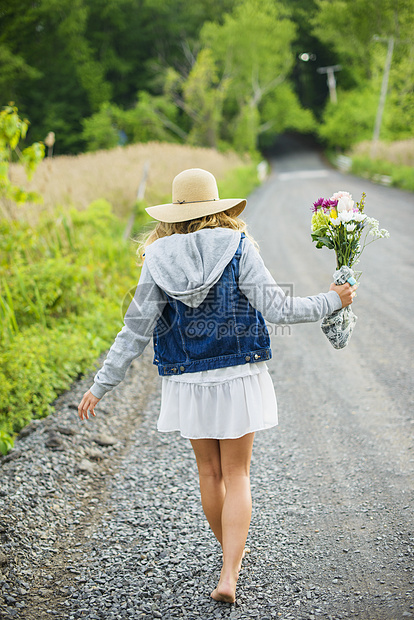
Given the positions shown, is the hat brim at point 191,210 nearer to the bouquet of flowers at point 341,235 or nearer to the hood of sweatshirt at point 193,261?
the hood of sweatshirt at point 193,261

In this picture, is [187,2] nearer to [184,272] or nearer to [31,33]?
[31,33]

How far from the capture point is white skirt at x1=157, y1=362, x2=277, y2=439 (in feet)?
7.14

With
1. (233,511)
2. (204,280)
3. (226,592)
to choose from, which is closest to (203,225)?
(204,280)

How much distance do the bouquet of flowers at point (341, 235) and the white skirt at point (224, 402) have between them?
1.28 ft

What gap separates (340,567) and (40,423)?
246 cm

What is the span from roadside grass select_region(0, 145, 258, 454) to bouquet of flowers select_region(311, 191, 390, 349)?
95 cm

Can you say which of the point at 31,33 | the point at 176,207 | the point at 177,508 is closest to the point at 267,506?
the point at 177,508

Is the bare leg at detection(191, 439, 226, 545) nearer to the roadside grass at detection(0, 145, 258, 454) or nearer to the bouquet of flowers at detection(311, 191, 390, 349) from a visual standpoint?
the bouquet of flowers at detection(311, 191, 390, 349)

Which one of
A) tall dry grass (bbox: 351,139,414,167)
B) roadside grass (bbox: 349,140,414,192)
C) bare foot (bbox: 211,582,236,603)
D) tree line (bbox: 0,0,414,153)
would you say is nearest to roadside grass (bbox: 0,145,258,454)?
bare foot (bbox: 211,582,236,603)

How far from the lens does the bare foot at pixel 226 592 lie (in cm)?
221

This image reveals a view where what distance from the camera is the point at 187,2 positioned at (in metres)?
45.5

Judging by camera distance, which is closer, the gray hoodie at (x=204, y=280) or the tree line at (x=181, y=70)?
the gray hoodie at (x=204, y=280)

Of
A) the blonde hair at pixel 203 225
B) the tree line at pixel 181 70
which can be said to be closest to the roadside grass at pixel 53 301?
the blonde hair at pixel 203 225

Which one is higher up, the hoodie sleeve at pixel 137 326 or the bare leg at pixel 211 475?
the hoodie sleeve at pixel 137 326
